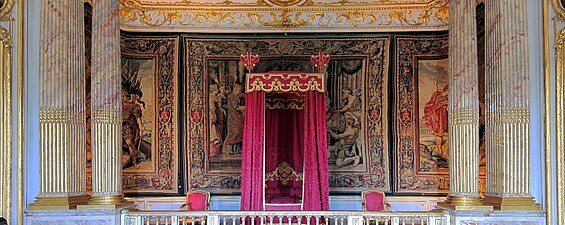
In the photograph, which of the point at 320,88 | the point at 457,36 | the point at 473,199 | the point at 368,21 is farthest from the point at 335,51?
the point at 473,199

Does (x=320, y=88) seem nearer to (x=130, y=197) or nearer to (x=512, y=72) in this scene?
(x=512, y=72)

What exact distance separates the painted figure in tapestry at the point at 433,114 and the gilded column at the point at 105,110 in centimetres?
501

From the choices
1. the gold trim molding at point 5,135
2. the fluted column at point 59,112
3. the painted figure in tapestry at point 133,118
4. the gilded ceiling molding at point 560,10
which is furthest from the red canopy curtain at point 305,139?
the gilded ceiling molding at point 560,10

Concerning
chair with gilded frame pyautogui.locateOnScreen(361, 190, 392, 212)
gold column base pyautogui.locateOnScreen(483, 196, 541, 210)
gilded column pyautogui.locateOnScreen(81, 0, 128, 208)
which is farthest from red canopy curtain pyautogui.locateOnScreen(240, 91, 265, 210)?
gold column base pyautogui.locateOnScreen(483, 196, 541, 210)

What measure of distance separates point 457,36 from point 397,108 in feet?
10.5

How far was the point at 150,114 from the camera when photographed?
1148 cm

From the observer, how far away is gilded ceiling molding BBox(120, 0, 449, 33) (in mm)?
11133

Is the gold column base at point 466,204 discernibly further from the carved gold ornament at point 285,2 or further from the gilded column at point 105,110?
the carved gold ornament at point 285,2

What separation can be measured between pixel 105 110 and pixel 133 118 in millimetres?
3183

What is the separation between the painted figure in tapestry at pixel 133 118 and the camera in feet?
37.3

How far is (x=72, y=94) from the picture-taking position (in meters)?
8.12

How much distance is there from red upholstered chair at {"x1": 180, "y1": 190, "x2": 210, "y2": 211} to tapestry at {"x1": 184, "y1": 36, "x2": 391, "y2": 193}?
16.4 inches

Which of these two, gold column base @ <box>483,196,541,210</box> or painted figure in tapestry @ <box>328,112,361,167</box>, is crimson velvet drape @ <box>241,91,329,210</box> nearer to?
painted figure in tapestry @ <box>328,112,361,167</box>

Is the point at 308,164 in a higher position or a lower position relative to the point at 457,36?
lower
